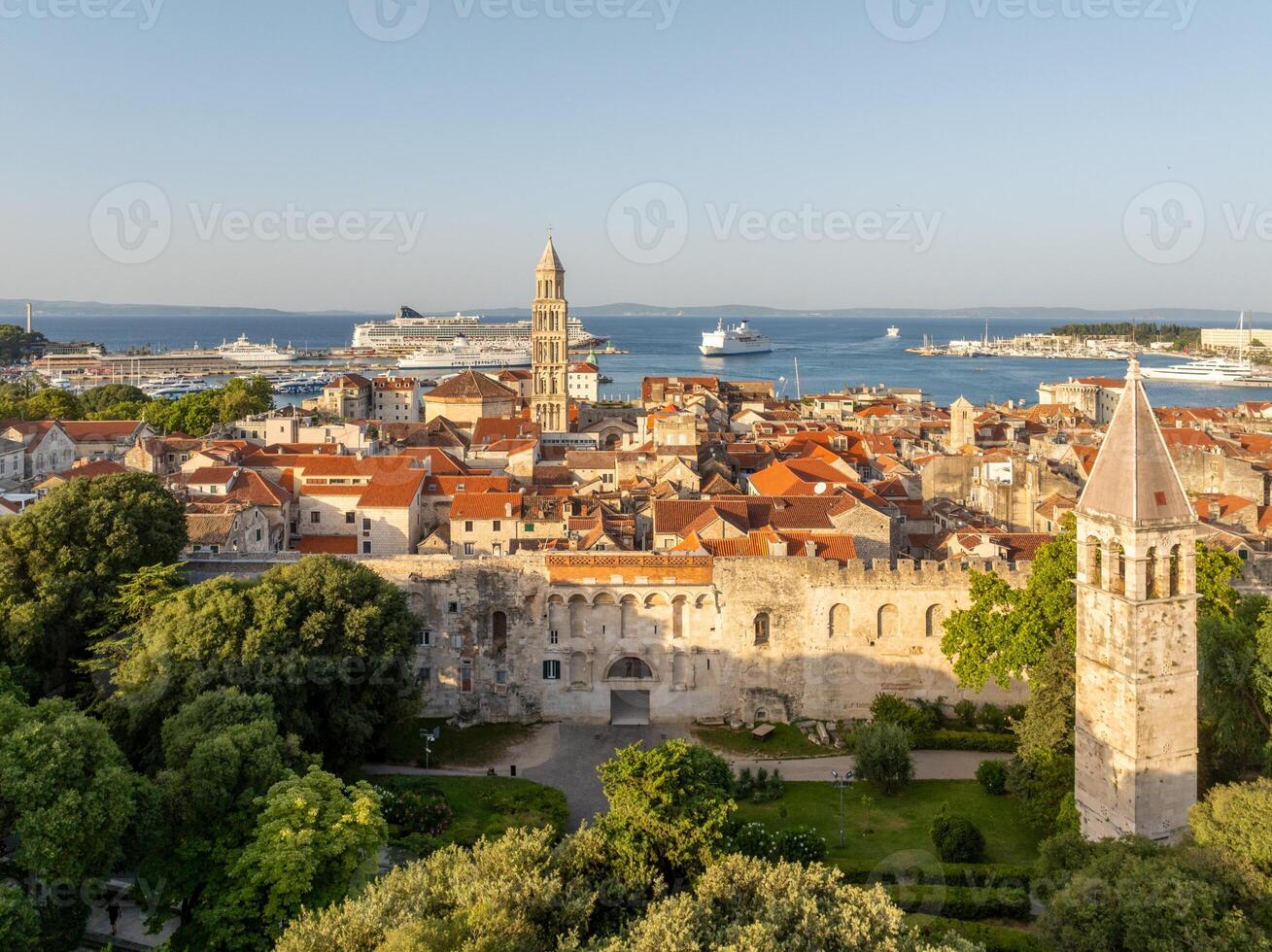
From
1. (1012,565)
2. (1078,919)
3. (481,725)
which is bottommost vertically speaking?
(481,725)

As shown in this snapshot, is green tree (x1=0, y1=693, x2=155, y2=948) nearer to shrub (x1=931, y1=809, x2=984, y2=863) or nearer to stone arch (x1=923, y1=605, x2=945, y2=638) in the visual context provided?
shrub (x1=931, y1=809, x2=984, y2=863)

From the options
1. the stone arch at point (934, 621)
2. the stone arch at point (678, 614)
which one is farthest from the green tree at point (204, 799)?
the stone arch at point (934, 621)

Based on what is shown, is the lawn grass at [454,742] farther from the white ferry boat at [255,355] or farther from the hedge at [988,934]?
the white ferry boat at [255,355]

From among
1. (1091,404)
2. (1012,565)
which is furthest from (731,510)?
(1091,404)

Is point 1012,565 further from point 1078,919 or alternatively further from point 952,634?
point 1078,919

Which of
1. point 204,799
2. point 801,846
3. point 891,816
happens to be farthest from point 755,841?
point 204,799

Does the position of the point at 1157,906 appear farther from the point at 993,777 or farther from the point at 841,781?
the point at 841,781
